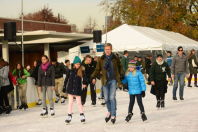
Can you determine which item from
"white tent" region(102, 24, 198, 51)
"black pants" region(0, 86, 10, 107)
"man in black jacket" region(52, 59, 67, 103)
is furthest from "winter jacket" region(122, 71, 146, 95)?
"white tent" region(102, 24, 198, 51)

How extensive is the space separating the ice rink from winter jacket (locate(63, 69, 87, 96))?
0.69 meters

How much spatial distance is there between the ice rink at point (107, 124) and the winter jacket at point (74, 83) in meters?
0.69

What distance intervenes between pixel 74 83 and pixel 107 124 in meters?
1.12

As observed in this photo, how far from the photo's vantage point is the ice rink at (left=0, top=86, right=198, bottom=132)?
855cm

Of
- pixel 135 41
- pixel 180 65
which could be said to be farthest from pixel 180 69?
pixel 135 41

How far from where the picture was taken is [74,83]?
948 cm

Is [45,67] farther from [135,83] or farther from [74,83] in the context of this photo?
[135,83]

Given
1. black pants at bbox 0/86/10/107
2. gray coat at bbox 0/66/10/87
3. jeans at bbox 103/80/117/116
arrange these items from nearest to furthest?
jeans at bbox 103/80/117/116
gray coat at bbox 0/66/10/87
black pants at bbox 0/86/10/107

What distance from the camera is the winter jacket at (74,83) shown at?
9445 mm

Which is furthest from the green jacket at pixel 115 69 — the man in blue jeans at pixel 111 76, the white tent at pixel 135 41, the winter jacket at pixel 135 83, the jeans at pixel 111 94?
the white tent at pixel 135 41

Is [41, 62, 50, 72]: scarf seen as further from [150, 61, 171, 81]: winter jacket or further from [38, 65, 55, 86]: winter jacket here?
[150, 61, 171, 81]: winter jacket

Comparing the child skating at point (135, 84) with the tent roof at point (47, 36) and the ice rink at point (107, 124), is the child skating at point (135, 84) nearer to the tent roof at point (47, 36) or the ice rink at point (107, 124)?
the ice rink at point (107, 124)

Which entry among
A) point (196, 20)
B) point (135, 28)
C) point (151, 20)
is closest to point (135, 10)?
point (151, 20)

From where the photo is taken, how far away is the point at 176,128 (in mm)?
8375
